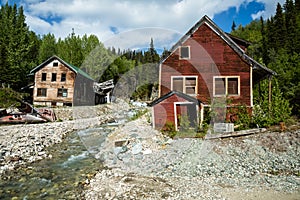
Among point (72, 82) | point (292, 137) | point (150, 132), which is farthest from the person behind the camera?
point (72, 82)

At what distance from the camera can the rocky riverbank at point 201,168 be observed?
25.3 ft

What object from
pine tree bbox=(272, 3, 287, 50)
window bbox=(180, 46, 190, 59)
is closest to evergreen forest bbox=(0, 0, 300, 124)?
pine tree bbox=(272, 3, 287, 50)

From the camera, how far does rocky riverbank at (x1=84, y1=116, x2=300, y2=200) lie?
7.71 meters

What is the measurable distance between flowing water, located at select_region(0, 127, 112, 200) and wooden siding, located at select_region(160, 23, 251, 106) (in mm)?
8317

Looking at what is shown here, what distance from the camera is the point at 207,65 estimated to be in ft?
58.7

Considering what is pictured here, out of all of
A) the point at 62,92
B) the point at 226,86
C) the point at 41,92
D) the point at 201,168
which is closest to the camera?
the point at 201,168

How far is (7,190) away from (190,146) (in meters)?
8.45

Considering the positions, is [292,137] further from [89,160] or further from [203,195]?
[89,160]

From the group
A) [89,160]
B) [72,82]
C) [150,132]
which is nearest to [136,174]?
[89,160]

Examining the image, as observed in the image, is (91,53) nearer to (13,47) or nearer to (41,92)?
(13,47)

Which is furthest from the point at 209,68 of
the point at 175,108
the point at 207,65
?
the point at 175,108

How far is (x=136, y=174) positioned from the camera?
9.62 meters

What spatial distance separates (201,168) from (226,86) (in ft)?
30.3

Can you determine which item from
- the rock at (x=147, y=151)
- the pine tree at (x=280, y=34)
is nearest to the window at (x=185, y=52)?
the rock at (x=147, y=151)
